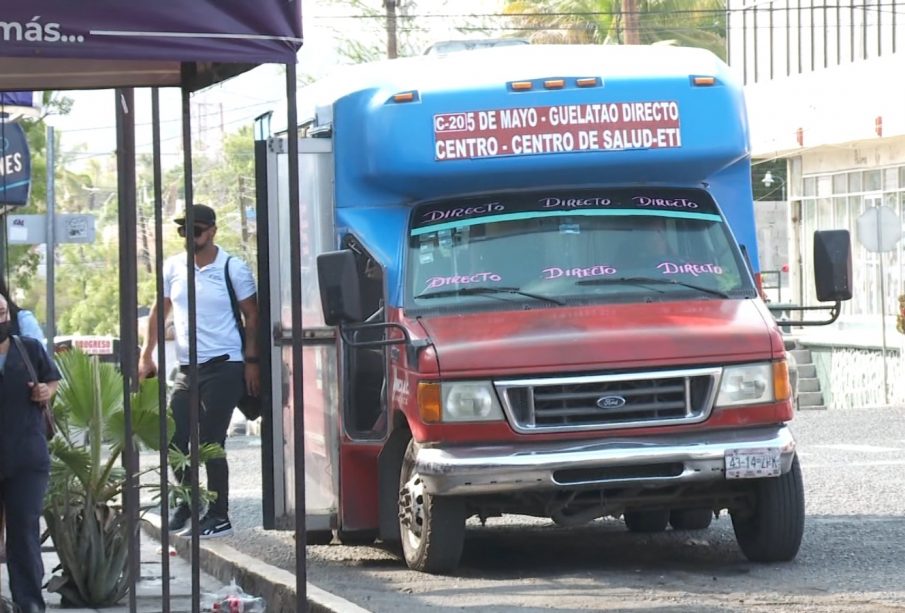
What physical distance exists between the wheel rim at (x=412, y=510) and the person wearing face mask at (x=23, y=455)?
189 cm

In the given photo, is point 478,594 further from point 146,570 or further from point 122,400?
point 146,570

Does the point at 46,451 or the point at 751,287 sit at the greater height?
the point at 751,287

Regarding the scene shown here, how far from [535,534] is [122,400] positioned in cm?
367

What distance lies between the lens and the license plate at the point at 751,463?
8.82 meters

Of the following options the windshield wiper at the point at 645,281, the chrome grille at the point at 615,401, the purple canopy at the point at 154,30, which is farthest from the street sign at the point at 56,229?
the purple canopy at the point at 154,30

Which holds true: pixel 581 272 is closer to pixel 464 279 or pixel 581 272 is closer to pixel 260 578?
pixel 464 279

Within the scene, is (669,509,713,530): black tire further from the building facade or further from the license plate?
the building facade

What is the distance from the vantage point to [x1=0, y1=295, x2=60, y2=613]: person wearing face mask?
8219mm

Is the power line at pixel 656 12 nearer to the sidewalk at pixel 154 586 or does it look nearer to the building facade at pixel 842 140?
the building facade at pixel 842 140

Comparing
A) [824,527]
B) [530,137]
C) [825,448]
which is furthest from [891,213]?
[530,137]

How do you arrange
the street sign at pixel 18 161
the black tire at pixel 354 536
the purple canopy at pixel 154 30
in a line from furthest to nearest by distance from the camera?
the street sign at pixel 18 161
the black tire at pixel 354 536
the purple canopy at pixel 154 30

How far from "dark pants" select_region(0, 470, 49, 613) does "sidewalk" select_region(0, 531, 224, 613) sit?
1.27ft

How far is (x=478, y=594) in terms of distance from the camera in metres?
8.65

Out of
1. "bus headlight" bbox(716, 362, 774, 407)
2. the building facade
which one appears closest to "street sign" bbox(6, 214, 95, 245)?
"bus headlight" bbox(716, 362, 774, 407)
